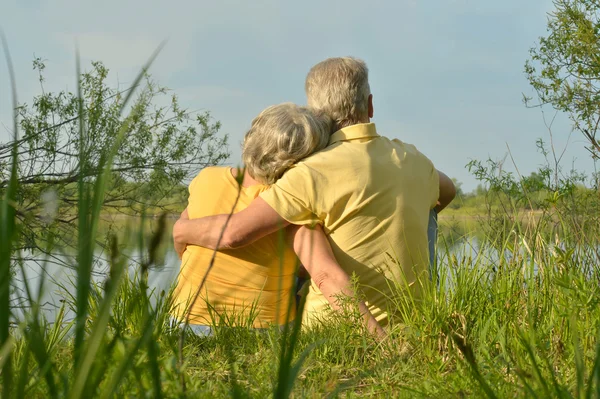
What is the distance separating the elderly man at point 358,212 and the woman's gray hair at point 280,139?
82 mm

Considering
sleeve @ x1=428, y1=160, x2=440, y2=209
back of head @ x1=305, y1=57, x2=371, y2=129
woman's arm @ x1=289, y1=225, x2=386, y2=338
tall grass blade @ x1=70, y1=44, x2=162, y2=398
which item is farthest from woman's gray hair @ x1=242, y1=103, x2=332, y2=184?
tall grass blade @ x1=70, y1=44, x2=162, y2=398

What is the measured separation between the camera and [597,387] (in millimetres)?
1217

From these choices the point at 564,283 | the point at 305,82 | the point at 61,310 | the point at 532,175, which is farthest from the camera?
the point at 532,175

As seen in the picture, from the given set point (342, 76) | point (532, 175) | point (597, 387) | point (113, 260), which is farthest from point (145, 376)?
point (532, 175)

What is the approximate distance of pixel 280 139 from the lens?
309 centimetres

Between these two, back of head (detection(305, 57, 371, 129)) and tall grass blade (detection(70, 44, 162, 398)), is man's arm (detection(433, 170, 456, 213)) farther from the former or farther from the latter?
tall grass blade (detection(70, 44, 162, 398))

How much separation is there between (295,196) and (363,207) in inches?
12.3

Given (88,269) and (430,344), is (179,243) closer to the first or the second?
(430,344)

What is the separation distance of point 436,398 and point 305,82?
6.97ft

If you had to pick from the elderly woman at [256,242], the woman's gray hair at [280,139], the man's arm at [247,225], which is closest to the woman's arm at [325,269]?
the elderly woman at [256,242]

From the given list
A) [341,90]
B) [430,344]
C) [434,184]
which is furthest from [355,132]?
[430,344]

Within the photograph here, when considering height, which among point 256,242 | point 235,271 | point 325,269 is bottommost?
point 325,269

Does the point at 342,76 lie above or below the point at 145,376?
above

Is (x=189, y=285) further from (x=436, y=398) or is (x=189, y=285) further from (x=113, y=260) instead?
(x=113, y=260)
